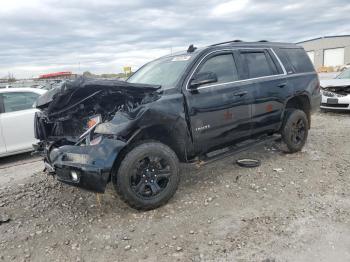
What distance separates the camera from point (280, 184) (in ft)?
16.0

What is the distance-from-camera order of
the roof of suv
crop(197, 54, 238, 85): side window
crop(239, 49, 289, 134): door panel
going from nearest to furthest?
crop(197, 54, 238, 85): side window → the roof of suv → crop(239, 49, 289, 134): door panel

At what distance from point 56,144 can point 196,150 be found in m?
1.77

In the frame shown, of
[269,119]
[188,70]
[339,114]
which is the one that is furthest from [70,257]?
[339,114]

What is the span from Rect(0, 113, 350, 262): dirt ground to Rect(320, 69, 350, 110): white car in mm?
5292

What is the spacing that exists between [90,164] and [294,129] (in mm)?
3854

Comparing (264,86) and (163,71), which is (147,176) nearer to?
(163,71)

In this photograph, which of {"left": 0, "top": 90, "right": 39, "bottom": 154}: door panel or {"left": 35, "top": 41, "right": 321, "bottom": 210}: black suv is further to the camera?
{"left": 0, "top": 90, "right": 39, "bottom": 154}: door panel

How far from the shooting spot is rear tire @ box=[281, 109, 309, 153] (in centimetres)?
602

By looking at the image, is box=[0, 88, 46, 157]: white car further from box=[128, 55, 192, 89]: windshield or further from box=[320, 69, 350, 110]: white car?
box=[320, 69, 350, 110]: white car

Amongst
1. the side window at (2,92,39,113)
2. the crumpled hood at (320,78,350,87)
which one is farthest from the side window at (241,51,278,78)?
the crumpled hood at (320,78,350,87)

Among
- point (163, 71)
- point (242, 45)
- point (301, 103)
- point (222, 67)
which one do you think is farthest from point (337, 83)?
point (163, 71)

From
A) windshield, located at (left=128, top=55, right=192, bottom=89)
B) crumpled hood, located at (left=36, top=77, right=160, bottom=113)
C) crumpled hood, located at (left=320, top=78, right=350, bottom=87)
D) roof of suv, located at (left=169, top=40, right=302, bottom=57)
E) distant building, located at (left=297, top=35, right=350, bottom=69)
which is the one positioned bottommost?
crumpled hood, located at (left=320, top=78, right=350, bottom=87)

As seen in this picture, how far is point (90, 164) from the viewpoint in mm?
3758

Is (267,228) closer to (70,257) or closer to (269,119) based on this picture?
(70,257)
